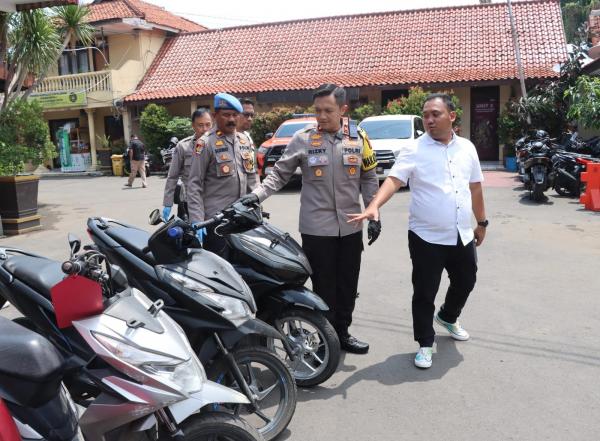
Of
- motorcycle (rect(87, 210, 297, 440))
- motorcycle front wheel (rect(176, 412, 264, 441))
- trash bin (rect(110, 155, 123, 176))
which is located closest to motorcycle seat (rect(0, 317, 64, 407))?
motorcycle front wheel (rect(176, 412, 264, 441))

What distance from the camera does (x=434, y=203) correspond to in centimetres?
377

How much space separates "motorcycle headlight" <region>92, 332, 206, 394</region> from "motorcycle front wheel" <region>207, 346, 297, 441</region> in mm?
570

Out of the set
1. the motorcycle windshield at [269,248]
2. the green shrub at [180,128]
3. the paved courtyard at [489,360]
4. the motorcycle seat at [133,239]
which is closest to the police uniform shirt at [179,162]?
the paved courtyard at [489,360]

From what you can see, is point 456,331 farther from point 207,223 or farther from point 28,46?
point 28,46

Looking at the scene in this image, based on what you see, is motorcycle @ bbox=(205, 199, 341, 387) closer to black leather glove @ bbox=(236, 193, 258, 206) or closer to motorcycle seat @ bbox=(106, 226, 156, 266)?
black leather glove @ bbox=(236, 193, 258, 206)

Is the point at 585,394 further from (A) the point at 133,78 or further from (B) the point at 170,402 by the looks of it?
(A) the point at 133,78

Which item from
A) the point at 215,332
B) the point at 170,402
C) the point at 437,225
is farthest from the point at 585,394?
the point at 170,402

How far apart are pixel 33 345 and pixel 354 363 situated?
2.43 meters

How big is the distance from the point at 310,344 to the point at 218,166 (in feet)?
4.95

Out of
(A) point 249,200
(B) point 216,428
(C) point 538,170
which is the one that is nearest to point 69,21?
(C) point 538,170

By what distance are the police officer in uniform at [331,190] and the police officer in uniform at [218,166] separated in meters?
0.55

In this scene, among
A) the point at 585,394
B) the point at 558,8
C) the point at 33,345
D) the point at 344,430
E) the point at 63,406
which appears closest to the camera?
the point at 33,345

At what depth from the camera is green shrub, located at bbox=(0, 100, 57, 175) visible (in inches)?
407

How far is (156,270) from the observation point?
9.46 feet
